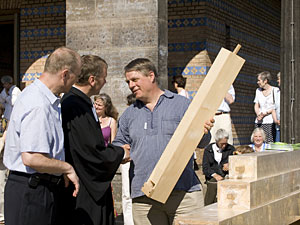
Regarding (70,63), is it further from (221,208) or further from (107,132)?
(107,132)

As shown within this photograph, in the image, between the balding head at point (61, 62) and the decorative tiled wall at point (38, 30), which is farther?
the decorative tiled wall at point (38, 30)

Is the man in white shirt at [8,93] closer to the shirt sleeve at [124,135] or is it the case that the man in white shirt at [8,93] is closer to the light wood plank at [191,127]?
the shirt sleeve at [124,135]

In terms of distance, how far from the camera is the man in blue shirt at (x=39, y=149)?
11.5ft

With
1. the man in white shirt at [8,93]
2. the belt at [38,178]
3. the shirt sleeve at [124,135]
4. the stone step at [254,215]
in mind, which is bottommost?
the stone step at [254,215]

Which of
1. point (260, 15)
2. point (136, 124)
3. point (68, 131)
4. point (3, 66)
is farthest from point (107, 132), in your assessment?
point (3, 66)

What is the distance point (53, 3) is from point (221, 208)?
1013 centimetres

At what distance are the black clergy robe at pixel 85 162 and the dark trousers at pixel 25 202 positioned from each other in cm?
25

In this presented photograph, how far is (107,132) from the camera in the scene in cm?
729

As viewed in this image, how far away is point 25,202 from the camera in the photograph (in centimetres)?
356

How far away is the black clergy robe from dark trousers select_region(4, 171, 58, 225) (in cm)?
25

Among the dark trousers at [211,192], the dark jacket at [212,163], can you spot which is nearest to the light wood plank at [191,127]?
the dark trousers at [211,192]

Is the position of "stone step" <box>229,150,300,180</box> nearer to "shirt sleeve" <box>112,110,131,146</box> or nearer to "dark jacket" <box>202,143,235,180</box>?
"shirt sleeve" <box>112,110,131,146</box>

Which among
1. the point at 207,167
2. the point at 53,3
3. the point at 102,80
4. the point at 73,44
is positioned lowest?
the point at 207,167

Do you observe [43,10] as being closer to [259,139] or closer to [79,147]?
[259,139]
